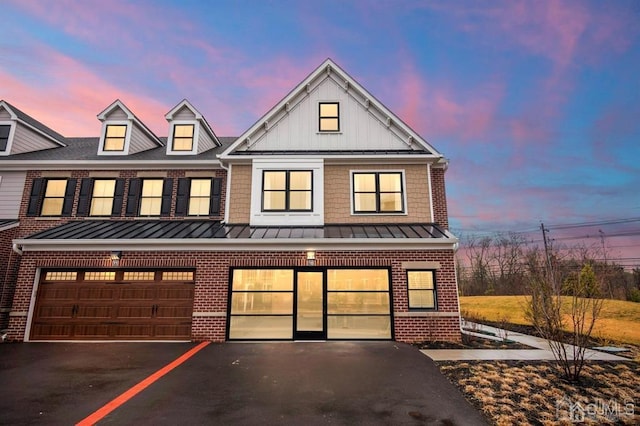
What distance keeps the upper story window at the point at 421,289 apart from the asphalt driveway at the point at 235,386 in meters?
1.92

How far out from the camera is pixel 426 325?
34.5 feet

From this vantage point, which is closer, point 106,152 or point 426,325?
point 426,325

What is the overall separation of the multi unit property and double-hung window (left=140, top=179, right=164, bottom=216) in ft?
0.21

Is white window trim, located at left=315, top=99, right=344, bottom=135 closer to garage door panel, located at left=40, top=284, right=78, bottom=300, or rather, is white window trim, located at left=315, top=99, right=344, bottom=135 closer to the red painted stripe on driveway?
the red painted stripe on driveway

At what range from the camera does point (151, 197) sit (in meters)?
14.0

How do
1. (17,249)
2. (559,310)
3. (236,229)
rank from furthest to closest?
(236,229) < (17,249) < (559,310)

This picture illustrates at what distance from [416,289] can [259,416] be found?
772 cm

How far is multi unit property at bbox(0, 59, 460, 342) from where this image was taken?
10.8m

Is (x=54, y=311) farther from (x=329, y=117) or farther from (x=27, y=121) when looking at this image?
(x=329, y=117)

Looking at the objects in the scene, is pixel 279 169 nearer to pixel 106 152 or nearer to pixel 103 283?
pixel 103 283

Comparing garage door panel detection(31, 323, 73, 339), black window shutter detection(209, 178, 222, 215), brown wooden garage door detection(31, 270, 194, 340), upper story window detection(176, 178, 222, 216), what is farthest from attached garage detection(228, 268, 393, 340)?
garage door panel detection(31, 323, 73, 339)

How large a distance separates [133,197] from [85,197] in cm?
227

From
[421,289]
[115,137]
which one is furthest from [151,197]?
[421,289]

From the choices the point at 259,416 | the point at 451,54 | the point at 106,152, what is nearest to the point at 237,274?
the point at 259,416
